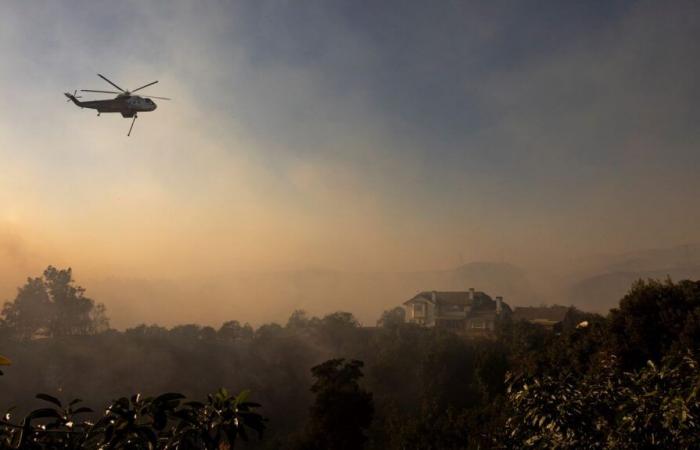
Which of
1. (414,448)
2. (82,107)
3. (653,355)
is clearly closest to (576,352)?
(653,355)

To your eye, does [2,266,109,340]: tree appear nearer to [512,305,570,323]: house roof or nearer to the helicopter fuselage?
the helicopter fuselage

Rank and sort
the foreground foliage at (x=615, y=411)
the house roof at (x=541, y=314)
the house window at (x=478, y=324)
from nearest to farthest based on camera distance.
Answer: the foreground foliage at (x=615, y=411)
the house roof at (x=541, y=314)
the house window at (x=478, y=324)

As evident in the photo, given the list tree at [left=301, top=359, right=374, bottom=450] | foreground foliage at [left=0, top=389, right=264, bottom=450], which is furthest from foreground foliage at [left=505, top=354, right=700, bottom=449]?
tree at [left=301, top=359, right=374, bottom=450]

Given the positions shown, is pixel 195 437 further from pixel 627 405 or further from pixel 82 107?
pixel 82 107

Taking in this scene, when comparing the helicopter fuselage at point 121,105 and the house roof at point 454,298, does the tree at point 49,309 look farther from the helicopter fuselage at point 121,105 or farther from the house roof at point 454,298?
the house roof at point 454,298

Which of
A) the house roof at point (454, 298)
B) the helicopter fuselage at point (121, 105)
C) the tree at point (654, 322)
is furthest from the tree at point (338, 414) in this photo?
the house roof at point (454, 298)
